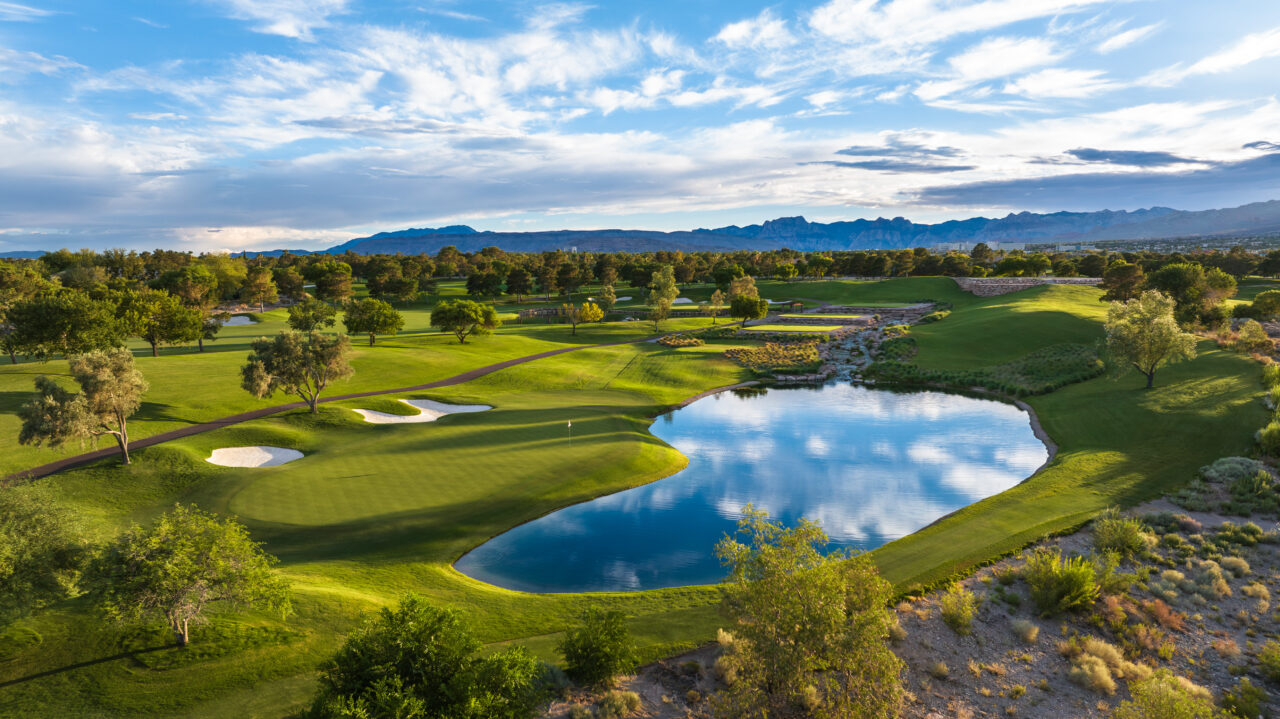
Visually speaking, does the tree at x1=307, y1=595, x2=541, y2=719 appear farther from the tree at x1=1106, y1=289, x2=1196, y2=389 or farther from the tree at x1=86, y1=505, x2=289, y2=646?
the tree at x1=1106, y1=289, x2=1196, y2=389

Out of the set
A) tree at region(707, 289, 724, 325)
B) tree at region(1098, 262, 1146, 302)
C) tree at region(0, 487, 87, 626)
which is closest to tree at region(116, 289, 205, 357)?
tree at region(0, 487, 87, 626)

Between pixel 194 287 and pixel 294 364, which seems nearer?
pixel 294 364

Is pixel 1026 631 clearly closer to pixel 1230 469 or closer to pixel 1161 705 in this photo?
→ pixel 1161 705

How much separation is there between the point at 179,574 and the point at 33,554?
13.8ft

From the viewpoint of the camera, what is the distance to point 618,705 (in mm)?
14484

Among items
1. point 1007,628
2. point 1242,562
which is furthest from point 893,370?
point 1007,628

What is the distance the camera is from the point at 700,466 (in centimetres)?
3753

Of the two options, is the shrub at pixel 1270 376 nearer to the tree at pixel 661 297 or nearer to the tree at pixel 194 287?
the tree at pixel 661 297

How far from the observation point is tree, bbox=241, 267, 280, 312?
369ft

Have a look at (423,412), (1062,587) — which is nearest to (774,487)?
(1062,587)

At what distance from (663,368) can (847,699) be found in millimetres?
54505

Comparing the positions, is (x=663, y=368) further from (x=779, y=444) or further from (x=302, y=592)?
(x=302, y=592)

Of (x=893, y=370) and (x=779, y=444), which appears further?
(x=893, y=370)

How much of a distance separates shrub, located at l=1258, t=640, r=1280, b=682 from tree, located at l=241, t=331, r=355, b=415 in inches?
2008
